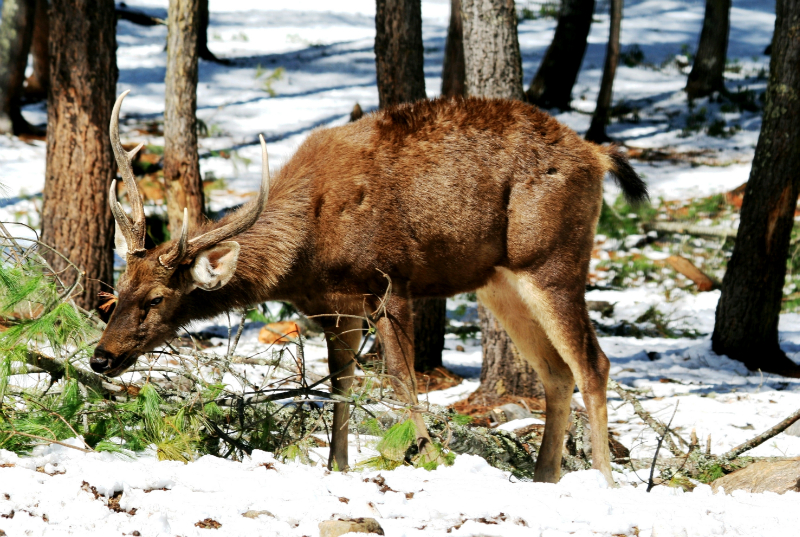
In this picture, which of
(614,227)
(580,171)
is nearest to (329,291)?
(580,171)

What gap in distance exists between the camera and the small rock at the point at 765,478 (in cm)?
446

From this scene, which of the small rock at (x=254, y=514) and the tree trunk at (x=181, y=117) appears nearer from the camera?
the small rock at (x=254, y=514)

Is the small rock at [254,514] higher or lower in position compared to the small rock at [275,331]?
higher

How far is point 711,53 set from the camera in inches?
691

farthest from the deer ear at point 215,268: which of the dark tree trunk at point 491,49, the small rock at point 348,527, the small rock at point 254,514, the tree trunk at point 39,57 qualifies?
the tree trunk at point 39,57

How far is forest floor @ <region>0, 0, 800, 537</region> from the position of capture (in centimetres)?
372

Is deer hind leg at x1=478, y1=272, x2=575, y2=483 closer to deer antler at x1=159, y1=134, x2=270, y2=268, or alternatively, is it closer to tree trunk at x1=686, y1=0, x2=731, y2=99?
deer antler at x1=159, y1=134, x2=270, y2=268

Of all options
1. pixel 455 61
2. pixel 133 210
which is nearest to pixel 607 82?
pixel 455 61

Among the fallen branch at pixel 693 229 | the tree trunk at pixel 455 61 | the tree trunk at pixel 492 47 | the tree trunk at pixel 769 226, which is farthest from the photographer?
the fallen branch at pixel 693 229

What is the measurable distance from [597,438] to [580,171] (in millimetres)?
1793

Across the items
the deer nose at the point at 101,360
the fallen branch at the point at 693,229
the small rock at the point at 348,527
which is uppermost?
the deer nose at the point at 101,360

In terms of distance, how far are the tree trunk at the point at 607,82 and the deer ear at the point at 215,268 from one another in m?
10.3

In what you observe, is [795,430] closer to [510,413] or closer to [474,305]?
[510,413]

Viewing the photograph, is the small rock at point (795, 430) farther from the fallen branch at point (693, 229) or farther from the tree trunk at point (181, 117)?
the tree trunk at point (181, 117)
